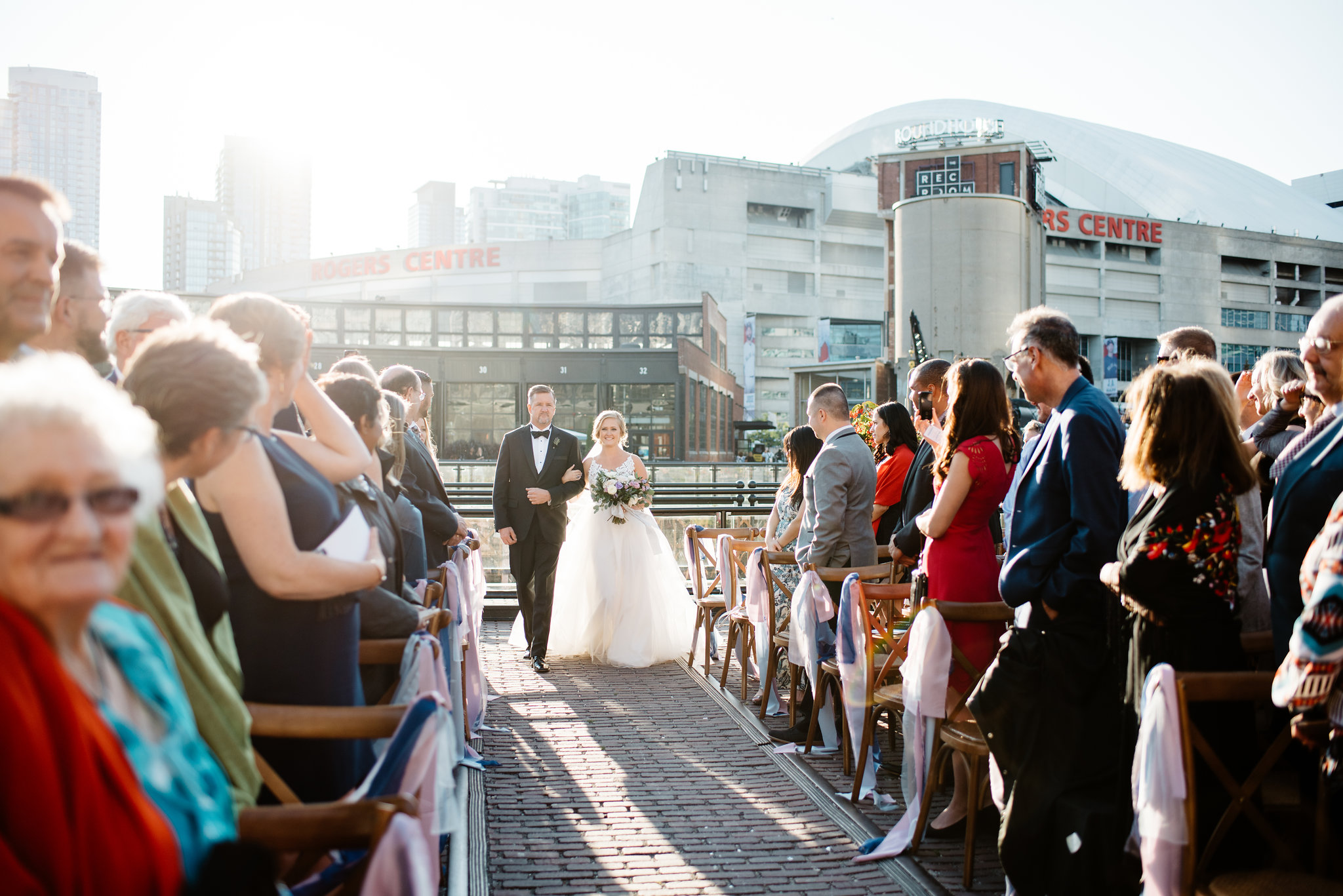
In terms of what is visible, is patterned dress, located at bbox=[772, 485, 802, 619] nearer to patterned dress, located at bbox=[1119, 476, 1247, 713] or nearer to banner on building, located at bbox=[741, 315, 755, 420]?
patterned dress, located at bbox=[1119, 476, 1247, 713]

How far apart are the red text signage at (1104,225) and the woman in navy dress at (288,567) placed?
68.5 meters

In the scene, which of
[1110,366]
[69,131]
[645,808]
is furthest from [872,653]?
[69,131]

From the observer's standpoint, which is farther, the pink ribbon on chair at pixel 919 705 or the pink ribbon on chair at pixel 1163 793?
the pink ribbon on chair at pixel 919 705

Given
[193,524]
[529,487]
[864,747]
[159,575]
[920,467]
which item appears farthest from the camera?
[529,487]

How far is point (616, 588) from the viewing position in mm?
7363

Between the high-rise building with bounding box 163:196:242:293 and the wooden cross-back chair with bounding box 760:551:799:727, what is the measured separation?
185071 mm

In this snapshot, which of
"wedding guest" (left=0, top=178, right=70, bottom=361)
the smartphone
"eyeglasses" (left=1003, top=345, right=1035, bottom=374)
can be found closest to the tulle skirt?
the smartphone

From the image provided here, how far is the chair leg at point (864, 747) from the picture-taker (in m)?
4.07

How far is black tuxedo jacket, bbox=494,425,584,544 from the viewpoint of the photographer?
23.3 ft

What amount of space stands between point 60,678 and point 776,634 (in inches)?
183

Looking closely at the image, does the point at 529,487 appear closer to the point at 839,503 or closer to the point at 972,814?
the point at 839,503

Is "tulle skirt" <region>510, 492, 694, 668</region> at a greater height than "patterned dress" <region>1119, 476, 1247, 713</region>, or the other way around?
"patterned dress" <region>1119, 476, 1247, 713</region>

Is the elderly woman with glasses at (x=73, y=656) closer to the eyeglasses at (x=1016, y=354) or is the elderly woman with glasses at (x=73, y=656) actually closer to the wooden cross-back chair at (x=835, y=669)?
the eyeglasses at (x=1016, y=354)

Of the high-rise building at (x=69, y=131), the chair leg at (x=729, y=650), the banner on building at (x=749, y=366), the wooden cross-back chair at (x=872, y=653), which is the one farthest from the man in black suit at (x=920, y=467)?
the high-rise building at (x=69, y=131)
